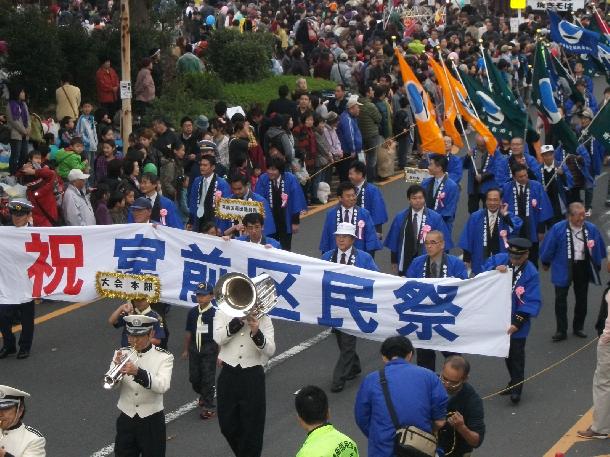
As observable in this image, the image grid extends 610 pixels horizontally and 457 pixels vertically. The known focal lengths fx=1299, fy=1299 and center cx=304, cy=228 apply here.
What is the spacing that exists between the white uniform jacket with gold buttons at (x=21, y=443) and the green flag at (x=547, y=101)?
10.2 meters

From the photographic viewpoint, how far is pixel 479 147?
1728 centimetres

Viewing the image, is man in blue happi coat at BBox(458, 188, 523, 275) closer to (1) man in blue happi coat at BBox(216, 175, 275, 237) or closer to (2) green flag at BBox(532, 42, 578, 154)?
(1) man in blue happi coat at BBox(216, 175, 275, 237)

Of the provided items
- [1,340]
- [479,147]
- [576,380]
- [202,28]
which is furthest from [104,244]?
[202,28]

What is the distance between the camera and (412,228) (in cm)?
1345

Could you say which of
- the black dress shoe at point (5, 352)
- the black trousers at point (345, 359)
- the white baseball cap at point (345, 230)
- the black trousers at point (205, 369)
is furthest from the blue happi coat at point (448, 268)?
the black dress shoe at point (5, 352)

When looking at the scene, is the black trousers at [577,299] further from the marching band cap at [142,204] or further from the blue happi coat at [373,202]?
the marching band cap at [142,204]

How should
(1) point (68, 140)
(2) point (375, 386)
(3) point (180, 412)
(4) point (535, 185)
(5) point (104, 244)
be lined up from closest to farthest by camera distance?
(2) point (375, 386)
(3) point (180, 412)
(5) point (104, 244)
(4) point (535, 185)
(1) point (68, 140)

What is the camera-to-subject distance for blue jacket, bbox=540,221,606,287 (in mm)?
13484

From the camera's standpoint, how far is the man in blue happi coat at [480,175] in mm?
16969

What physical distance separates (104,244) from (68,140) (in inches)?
264

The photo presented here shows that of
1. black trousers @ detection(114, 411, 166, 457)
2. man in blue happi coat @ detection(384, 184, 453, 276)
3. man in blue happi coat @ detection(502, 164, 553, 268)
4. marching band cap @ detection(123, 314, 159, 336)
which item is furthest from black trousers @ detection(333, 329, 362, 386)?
man in blue happi coat @ detection(502, 164, 553, 268)

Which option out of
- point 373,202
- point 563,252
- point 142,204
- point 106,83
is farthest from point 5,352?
point 106,83

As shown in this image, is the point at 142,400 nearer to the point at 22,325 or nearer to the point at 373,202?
the point at 22,325

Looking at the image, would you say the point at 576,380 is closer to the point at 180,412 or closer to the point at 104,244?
the point at 180,412
